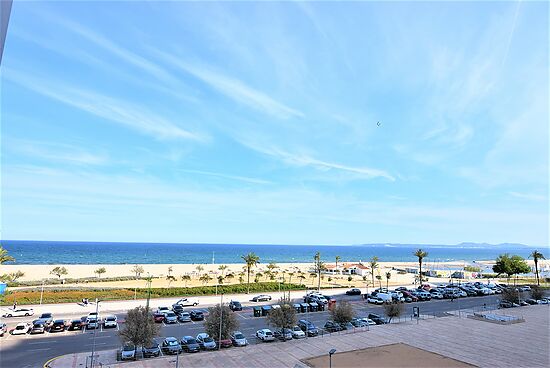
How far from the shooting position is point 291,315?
3381cm

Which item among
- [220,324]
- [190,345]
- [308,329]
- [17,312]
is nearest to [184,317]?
[190,345]

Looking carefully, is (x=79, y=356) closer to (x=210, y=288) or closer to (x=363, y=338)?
(x=363, y=338)

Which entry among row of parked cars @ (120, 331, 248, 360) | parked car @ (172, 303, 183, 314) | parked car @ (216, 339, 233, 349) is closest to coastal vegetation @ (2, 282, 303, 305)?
parked car @ (172, 303, 183, 314)

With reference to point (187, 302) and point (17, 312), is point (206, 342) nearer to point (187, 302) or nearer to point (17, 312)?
point (187, 302)

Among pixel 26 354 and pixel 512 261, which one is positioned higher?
pixel 512 261

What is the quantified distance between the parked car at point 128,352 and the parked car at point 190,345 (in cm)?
406

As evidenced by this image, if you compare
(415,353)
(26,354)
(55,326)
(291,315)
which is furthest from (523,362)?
(55,326)

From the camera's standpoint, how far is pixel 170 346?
30.9 meters

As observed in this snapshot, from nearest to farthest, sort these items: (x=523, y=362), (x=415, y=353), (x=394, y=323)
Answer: (x=523, y=362), (x=415, y=353), (x=394, y=323)

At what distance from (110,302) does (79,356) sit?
76.8ft

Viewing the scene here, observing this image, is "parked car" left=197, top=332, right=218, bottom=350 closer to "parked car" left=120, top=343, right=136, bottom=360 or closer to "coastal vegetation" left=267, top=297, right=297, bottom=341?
"parked car" left=120, top=343, right=136, bottom=360

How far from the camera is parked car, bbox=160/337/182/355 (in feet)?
99.4

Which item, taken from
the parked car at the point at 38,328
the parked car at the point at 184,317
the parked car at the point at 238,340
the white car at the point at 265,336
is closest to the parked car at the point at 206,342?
the parked car at the point at 238,340

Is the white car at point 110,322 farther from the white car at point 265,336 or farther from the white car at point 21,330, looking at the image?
the white car at point 265,336
